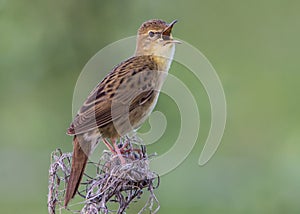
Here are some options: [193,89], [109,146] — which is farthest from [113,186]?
[193,89]

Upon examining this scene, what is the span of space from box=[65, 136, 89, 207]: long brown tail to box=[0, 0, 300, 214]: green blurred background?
1548 millimetres

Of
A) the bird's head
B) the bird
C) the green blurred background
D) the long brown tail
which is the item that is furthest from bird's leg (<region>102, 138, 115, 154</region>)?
the green blurred background

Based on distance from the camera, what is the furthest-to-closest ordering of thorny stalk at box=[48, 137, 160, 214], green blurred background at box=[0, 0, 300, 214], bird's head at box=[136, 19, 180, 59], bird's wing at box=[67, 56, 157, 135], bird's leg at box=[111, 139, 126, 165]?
green blurred background at box=[0, 0, 300, 214]
bird's head at box=[136, 19, 180, 59]
bird's wing at box=[67, 56, 157, 135]
bird's leg at box=[111, 139, 126, 165]
thorny stalk at box=[48, 137, 160, 214]

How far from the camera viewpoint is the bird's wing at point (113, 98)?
3.42 m

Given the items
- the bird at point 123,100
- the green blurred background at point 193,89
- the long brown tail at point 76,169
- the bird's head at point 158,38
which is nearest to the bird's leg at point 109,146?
the bird at point 123,100

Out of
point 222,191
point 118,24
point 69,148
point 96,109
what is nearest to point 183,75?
point 118,24

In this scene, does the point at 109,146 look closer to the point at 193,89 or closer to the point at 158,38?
the point at 158,38

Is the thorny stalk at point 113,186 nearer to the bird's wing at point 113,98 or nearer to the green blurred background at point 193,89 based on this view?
the bird's wing at point 113,98

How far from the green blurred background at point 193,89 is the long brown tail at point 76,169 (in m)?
1.55

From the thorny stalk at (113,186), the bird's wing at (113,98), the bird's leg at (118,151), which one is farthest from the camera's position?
the bird's wing at (113,98)

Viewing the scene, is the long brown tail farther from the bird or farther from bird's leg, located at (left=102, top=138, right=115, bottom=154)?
bird's leg, located at (left=102, top=138, right=115, bottom=154)

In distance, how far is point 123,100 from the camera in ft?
11.9

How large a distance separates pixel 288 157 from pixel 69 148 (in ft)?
5.48

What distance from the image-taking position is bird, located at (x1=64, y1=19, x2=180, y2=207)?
133 inches
